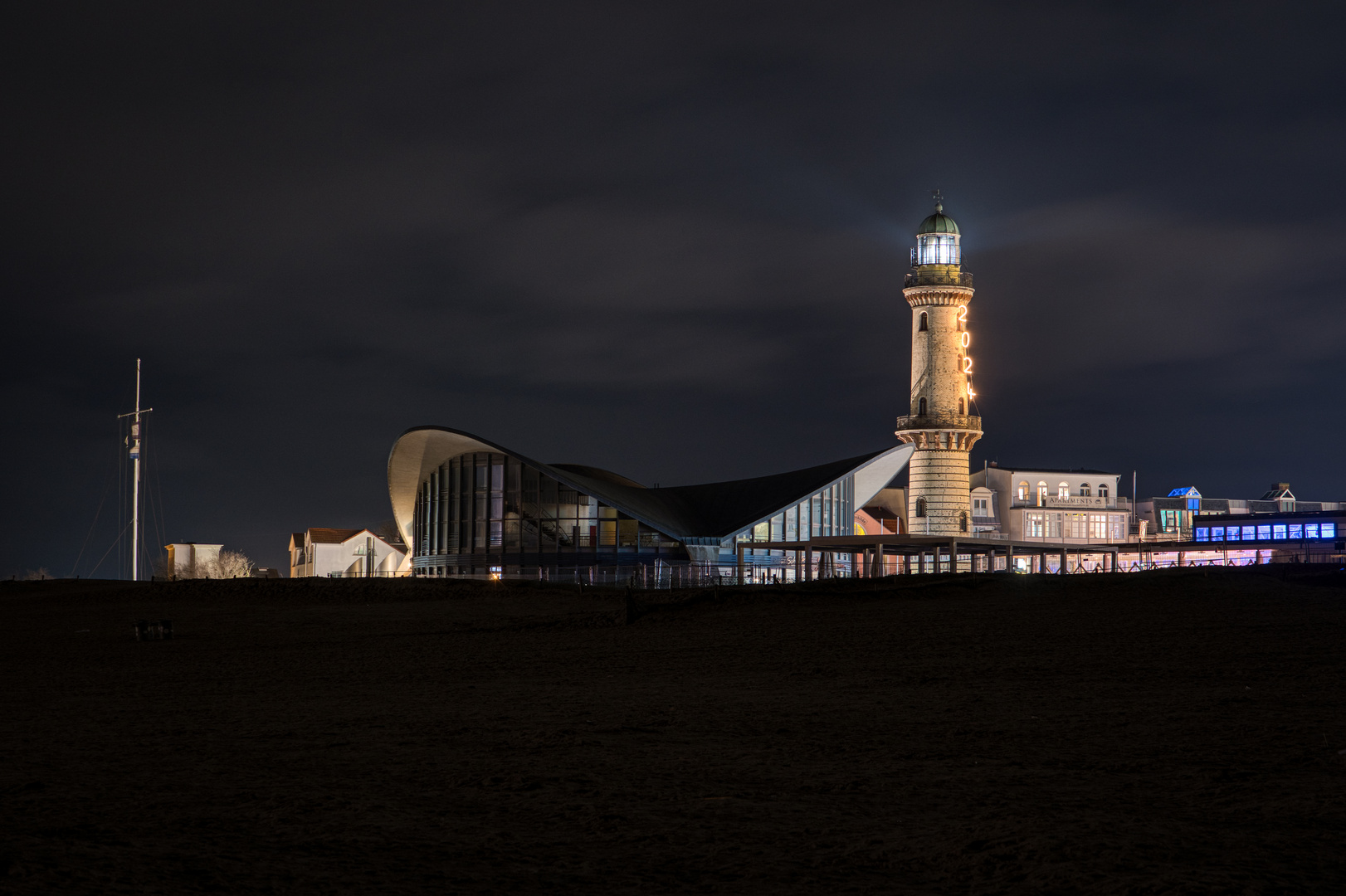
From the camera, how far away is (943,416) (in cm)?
6694

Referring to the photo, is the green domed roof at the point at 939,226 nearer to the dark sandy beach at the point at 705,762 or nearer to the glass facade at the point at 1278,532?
the glass facade at the point at 1278,532

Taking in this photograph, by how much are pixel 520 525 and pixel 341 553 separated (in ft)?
126

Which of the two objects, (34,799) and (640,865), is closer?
(640,865)

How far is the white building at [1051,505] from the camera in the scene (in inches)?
3312

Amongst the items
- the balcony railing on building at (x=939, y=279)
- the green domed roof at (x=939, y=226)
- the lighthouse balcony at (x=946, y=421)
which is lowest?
the lighthouse balcony at (x=946, y=421)

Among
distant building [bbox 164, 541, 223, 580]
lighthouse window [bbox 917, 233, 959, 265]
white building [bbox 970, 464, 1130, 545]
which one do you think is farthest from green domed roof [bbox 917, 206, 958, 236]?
distant building [bbox 164, 541, 223, 580]

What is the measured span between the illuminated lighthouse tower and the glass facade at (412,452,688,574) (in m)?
18.9

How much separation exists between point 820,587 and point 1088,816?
2497 centimetres

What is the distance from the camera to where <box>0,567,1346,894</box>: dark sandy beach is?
7.91 meters

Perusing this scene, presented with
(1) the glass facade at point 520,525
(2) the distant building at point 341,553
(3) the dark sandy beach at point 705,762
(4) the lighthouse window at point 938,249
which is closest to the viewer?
(3) the dark sandy beach at point 705,762

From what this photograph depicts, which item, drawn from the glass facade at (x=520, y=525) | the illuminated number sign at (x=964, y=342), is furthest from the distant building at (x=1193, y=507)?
the glass facade at (x=520, y=525)

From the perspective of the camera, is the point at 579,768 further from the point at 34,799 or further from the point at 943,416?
the point at 943,416

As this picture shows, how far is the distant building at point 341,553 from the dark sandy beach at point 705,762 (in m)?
64.3

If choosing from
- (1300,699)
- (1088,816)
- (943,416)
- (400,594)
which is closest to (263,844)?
(1088,816)
